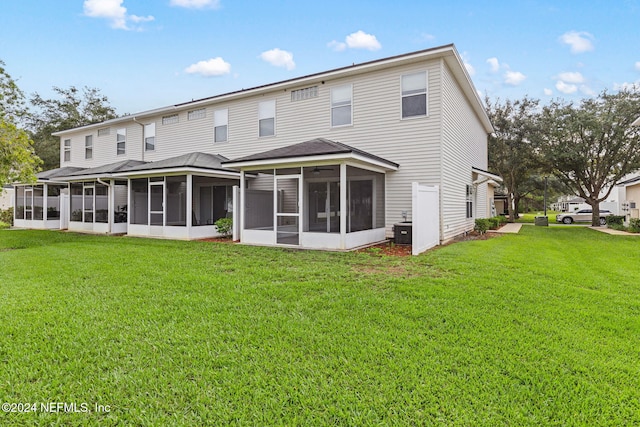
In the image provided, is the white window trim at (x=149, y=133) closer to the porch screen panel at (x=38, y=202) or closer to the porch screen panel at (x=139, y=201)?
the porch screen panel at (x=139, y=201)

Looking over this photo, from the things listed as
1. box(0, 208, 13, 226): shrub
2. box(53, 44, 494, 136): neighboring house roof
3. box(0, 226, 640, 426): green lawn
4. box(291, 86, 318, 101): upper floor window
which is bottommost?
box(0, 226, 640, 426): green lawn

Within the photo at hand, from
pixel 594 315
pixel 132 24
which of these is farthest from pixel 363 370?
pixel 132 24

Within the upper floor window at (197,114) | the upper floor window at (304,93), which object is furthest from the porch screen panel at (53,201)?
the upper floor window at (304,93)

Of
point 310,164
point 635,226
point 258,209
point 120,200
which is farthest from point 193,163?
point 635,226

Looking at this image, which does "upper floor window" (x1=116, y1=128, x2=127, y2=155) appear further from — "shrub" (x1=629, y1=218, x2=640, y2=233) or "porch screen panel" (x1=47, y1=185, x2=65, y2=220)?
"shrub" (x1=629, y1=218, x2=640, y2=233)

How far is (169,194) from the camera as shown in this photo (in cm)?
1273

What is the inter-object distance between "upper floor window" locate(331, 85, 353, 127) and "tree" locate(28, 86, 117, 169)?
2708 cm

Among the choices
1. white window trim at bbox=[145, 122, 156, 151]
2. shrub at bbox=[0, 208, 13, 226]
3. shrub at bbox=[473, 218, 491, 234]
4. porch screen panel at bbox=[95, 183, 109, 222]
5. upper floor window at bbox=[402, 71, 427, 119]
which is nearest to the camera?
upper floor window at bbox=[402, 71, 427, 119]

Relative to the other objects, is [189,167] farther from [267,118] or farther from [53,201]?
[53,201]

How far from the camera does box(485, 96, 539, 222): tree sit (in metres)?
22.4

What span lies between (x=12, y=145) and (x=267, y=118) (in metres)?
8.29

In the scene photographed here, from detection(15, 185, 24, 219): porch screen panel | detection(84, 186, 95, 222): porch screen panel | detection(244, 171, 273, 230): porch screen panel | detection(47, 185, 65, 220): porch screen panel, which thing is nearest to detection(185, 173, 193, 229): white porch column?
detection(244, 171, 273, 230): porch screen panel

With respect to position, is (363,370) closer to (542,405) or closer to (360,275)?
(542,405)

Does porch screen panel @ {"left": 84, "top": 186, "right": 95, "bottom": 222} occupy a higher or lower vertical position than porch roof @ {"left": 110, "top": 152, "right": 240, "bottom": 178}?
lower
